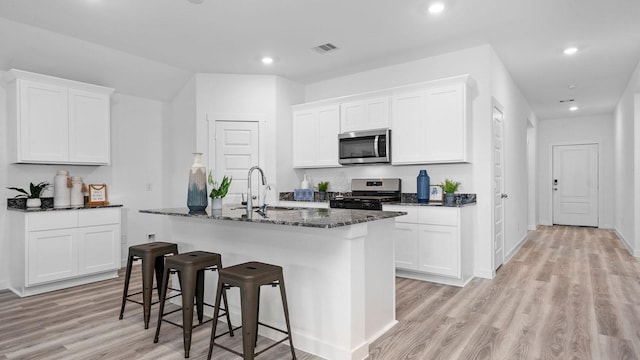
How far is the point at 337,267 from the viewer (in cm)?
227

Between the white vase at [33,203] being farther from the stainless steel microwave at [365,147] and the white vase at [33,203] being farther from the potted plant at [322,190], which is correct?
the stainless steel microwave at [365,147]

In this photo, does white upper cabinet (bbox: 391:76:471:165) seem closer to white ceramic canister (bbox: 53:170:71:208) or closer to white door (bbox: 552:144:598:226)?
white ceramic canister (bbox: 53:170:71:208)

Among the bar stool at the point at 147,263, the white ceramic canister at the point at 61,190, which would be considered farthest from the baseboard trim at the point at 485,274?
the white ceramic canister at the point at 61,190

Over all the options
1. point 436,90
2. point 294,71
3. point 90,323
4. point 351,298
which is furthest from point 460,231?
point 90,323

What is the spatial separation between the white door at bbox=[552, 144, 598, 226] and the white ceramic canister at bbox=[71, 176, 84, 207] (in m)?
9.56

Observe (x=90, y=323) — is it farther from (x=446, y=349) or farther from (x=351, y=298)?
(x=446, y=349)

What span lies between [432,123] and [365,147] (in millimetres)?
912

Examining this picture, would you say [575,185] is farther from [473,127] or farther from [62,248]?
[62,248]

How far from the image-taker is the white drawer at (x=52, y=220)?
3.75 m

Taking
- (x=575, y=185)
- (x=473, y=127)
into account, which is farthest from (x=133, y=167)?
(x=575, y=185)

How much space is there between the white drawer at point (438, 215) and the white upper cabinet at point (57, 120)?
12.4 feet

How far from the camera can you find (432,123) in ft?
14.1

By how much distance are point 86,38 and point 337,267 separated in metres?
3.69

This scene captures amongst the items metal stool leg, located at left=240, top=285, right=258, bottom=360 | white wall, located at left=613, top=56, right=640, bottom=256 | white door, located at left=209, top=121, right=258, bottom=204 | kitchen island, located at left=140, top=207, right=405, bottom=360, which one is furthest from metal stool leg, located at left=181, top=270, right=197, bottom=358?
white wall, located at left=613, top=56, right=640, bottom=256
